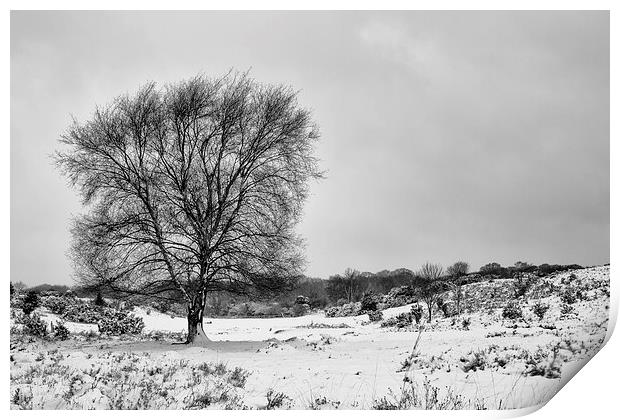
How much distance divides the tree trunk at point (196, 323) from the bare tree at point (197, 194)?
2 cm

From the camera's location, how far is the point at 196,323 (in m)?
10.2

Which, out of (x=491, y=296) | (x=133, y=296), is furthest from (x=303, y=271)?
(x=491, y=296)

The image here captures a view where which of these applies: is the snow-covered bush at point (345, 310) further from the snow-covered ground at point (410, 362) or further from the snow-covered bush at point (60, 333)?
the snow-covered bush at point (60, 333)

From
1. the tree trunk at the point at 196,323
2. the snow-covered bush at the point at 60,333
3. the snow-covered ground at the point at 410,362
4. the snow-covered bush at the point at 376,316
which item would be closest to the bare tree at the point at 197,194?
the tree trunk at the point at 196,323

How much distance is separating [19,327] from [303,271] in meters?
6.37

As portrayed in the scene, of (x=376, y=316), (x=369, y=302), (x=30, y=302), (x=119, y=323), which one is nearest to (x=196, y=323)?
(x=30, y=302)

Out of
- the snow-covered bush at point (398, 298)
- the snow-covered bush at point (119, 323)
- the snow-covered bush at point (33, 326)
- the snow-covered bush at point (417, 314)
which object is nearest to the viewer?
the snow-covered bush at point (33, 326)

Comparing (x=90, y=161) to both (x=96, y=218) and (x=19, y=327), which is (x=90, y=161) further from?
(x=19, y=327)

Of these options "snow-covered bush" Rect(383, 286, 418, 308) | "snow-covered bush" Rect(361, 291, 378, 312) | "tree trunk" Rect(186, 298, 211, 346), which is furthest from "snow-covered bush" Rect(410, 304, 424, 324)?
"tree trunk" Rect(186, 298, 211, 346)

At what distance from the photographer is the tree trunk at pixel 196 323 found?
10.1 m

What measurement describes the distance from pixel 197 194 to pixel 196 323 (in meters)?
2.72

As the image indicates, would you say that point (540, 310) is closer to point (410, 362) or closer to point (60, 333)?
point (410, 362)

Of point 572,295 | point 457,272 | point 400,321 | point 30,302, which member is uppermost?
point 457,272

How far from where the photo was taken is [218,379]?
651cm
